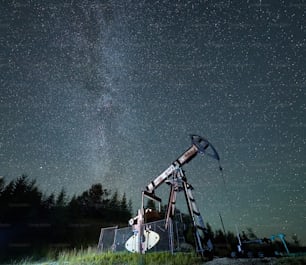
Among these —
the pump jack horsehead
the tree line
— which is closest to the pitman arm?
the pump jack horsehead

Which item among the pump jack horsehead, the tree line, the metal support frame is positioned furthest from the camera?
the tree line

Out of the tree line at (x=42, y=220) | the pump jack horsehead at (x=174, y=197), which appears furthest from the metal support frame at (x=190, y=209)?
the tree line at (x=42, y=220)

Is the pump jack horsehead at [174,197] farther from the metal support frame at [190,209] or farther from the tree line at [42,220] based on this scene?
the tree line at [42,220]

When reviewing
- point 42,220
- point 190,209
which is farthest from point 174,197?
point 42,220

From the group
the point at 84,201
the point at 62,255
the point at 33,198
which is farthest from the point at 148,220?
the point at 84,201

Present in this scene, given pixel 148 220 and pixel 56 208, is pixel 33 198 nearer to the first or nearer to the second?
pixel 56 208

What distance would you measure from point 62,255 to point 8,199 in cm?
4336

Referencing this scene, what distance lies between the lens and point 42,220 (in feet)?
157

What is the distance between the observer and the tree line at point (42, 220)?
4097cm

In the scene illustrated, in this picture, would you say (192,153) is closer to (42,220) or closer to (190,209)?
(190,209)

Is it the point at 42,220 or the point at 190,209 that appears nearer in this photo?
the point at 190,209

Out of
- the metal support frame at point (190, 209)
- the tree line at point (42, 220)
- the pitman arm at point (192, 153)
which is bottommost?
the metal support frame at point (190, 209)

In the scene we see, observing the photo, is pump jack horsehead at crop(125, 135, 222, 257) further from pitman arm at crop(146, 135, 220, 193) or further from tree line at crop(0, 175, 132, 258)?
tree line at crop(0, 175, 132, 258)

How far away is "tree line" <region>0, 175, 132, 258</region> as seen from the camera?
40969 millimetres
